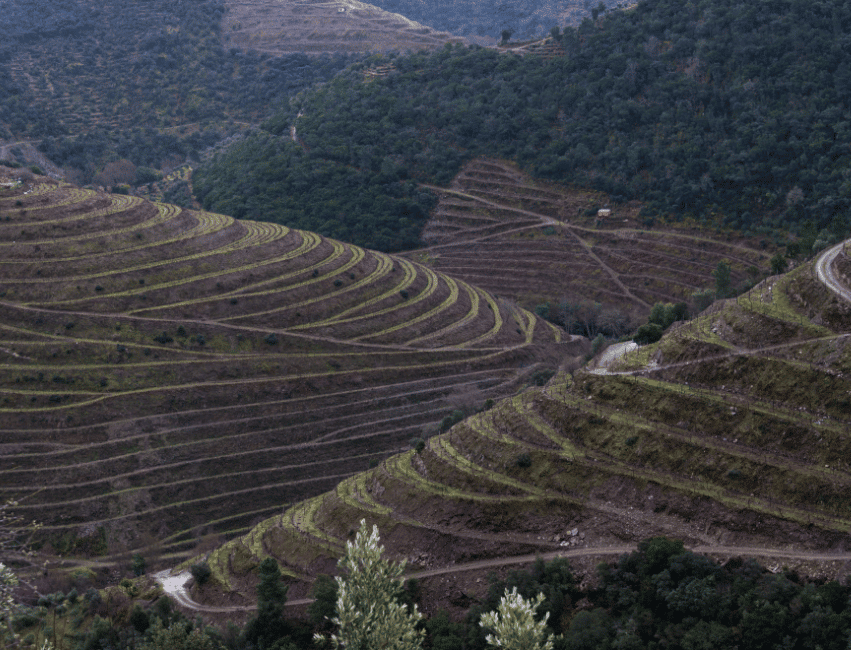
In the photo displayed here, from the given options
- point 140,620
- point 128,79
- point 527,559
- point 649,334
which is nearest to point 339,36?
point 128,79

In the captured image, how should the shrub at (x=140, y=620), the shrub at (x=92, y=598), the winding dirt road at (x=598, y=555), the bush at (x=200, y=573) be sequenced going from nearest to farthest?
the winding dirt road at (x=598, y=555) → the shrub at (x=140, y=620) → the shrub at (x=92, y=598) → the bush at (x=200, y=573)

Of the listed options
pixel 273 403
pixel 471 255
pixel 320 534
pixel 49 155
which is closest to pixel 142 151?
pixel 49 155

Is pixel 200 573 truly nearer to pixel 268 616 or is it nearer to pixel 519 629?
pixel 268 616

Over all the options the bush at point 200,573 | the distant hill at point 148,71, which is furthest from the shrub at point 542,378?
the distant hill at point 148,71

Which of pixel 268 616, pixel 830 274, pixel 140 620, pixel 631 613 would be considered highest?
pixel 830 274

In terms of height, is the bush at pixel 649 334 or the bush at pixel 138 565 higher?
the bush at pixel 649 334

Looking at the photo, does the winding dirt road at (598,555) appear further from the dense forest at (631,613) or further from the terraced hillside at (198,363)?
the terraced hillside at (198,363)

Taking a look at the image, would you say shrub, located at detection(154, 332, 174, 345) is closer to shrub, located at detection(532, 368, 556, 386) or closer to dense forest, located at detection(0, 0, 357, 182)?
shrub, located at detection(532, 368, 556, 386)
